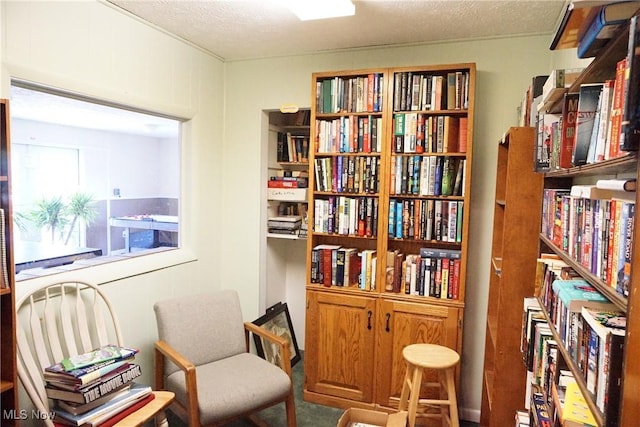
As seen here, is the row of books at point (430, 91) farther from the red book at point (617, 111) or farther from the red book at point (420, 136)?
the red book at point (617, 111)

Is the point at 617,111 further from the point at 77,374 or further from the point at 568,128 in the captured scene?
the point at 77,374

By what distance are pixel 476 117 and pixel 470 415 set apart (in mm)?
1922

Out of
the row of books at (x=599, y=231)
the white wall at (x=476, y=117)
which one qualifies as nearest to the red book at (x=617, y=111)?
the row of books at (x=599, y=231)

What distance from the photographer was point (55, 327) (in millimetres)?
1914

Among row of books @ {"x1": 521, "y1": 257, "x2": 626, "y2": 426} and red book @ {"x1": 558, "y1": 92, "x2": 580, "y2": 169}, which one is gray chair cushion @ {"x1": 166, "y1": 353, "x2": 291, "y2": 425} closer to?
row of books @ {"x1": 521, "y1": 257, "x2": 626, "y2": 426}

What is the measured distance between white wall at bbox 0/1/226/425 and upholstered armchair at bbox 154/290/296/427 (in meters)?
0.30

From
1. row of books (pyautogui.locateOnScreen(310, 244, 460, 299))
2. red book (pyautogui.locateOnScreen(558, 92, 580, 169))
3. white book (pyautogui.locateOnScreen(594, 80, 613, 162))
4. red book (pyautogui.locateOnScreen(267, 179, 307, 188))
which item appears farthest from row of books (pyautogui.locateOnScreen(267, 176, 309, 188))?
white book (pyautogui.locateOnScreen(594, 80, 613, 162))

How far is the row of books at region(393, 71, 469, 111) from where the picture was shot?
2404 mm

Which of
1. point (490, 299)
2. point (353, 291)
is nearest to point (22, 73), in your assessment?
point (353, 291)

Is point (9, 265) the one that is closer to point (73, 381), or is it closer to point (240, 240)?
point (73, 381)

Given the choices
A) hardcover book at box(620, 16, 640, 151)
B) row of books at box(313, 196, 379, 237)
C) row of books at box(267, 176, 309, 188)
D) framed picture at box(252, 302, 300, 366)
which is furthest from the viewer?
row of books at box(267, 176, 309, 188)

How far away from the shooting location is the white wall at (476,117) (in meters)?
2.51

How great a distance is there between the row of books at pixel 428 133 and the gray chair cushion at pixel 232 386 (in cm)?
153

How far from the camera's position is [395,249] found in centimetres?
283
